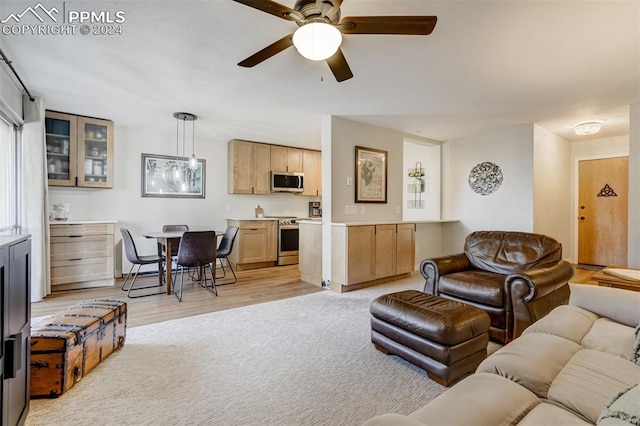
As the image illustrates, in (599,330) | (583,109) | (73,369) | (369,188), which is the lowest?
(73,369)

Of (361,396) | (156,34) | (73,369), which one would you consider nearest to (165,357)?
(73,369)

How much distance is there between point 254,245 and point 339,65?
399 cm

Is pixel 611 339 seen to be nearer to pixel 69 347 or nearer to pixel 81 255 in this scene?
pixel 69 347

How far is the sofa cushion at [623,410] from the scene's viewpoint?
0.74 m

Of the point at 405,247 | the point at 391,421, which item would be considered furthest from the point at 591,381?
the point at 405,247

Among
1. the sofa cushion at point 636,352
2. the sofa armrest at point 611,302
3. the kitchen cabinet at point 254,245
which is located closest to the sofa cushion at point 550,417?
the sofa cushion at point 636,352

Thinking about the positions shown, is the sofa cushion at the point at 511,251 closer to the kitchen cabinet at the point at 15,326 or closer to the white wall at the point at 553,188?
the white wall at the point at 553,188

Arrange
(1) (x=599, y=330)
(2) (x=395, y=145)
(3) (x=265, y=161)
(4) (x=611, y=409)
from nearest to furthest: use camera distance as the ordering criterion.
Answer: (4) (x=611, y=409)
(1) (x=599, y=330)
(2) (x=395, y=145)
(3) (x=265, y=161)

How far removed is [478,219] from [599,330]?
4.06 metres

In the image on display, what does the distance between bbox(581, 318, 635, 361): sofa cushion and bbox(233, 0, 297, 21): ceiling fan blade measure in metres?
2.36

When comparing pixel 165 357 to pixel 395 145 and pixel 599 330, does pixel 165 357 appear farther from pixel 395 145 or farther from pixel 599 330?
pixel 395 145

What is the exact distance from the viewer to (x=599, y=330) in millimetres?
1550

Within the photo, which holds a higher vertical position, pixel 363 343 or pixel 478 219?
pixel 478 219

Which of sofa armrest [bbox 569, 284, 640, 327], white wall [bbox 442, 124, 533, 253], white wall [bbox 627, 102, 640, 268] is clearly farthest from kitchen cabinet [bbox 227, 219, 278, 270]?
white wall [bbox 627, 102, 640, 268]
